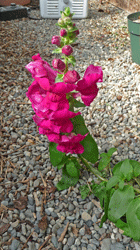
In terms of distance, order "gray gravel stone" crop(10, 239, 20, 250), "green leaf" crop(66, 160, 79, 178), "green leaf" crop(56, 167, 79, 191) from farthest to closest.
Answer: "green leaf" crop(56, 167, 79, 191)
"green leaf" crop(66, 160, 79, 178)
"gray gravel stone" crop(10, 239, 20, 250)

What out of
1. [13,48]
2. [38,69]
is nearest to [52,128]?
[38,69]

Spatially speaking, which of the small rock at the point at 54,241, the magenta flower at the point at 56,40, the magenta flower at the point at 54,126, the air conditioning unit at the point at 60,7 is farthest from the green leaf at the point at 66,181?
the air conditioning unit at the point at 60,7

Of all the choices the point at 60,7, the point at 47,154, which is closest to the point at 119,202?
the point at 47,154

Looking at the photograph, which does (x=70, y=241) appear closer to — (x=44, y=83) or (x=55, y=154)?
(x=55, y=154)

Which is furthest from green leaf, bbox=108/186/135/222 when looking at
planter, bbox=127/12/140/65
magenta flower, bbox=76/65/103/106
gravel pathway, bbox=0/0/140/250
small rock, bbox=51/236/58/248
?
→ planter, bbox=127/12/140/65

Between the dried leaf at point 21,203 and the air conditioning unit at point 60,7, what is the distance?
12.1 feet

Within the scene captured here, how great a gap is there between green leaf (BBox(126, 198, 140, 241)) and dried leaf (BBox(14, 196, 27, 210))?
0.62 metres

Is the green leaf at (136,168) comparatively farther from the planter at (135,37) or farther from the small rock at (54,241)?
the planter at (135,37)

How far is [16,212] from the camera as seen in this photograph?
1.41m

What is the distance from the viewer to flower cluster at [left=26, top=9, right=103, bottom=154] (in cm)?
96

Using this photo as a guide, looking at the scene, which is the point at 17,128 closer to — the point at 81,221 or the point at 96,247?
the point at 81,221

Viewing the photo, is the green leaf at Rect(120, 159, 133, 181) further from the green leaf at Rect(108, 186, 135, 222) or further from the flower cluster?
the flower cluster

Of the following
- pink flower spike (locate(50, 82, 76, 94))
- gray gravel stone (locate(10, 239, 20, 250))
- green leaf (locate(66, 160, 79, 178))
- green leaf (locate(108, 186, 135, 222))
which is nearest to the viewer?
pink flower spike (locate(50, 82, 76, 94))

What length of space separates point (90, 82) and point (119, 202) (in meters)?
0.58
